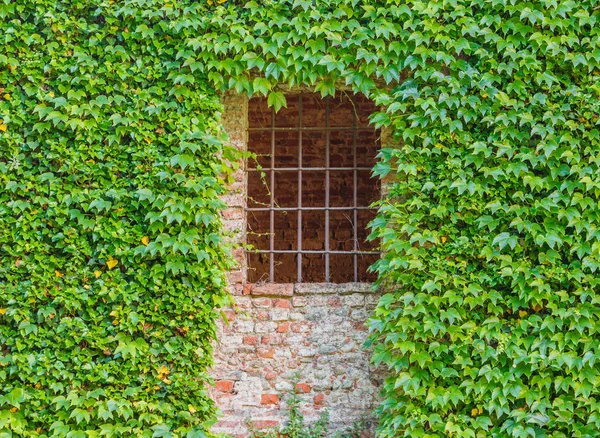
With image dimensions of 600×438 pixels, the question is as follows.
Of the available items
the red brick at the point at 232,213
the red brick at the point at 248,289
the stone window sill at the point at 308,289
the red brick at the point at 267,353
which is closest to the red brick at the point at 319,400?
the red brick at the point at 267,353

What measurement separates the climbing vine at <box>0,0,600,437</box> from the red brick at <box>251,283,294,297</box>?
1.25ft

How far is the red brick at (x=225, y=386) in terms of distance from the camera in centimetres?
518

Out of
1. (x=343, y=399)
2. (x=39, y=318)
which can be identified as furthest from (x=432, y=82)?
(x=39, y=318)

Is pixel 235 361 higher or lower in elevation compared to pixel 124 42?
lower

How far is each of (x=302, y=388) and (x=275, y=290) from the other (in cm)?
74

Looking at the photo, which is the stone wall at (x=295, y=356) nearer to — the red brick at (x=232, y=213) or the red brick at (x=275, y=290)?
the red brick at (x=275, y=290)

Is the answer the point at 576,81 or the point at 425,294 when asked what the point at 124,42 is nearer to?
the point at 425,294

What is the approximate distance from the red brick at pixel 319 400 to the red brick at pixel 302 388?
0.25 ft

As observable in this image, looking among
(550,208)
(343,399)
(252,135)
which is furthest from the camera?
(252,135)

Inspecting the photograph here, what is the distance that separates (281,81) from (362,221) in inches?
122

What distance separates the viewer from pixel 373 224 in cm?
492

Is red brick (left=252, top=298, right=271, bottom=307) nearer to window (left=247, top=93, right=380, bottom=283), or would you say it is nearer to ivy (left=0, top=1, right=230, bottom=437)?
ivy (left=0, top=1, right=230, bottom=437)

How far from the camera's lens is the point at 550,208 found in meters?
4.73

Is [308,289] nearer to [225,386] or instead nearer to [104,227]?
[225,386]
